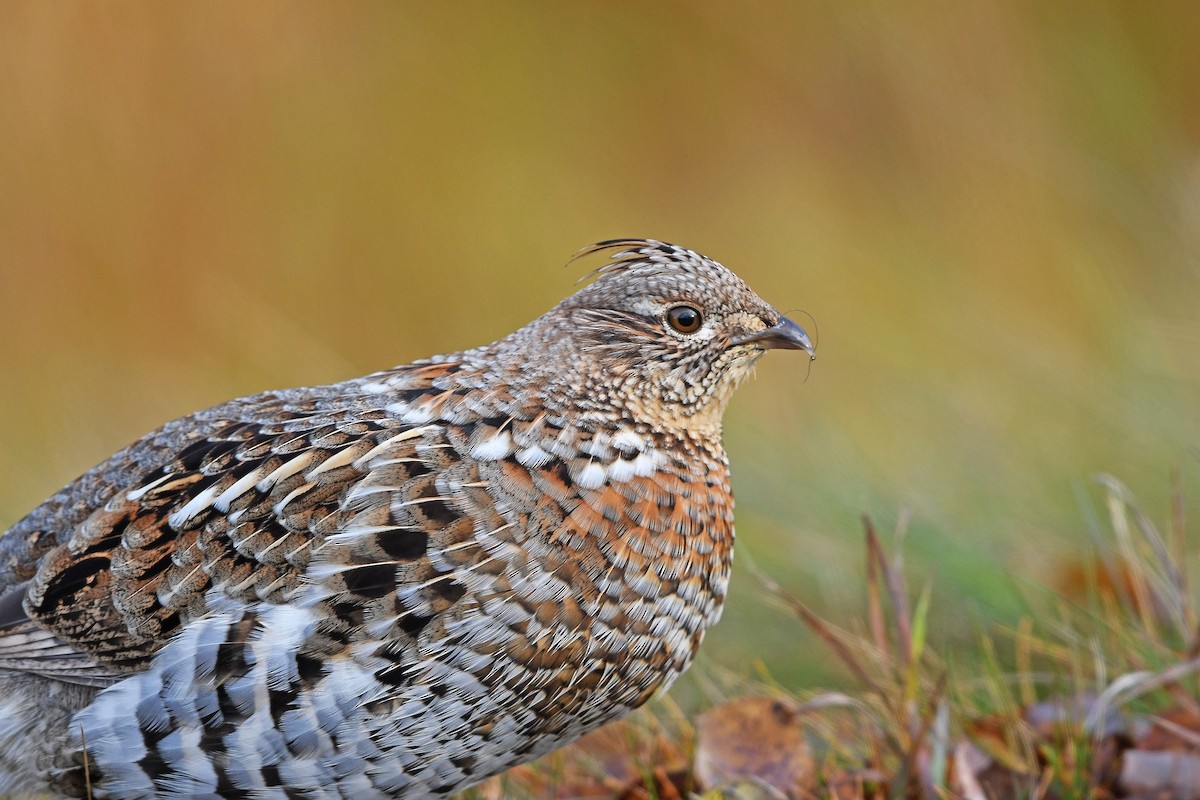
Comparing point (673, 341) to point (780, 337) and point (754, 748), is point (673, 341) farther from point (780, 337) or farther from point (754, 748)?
point (754, 748)

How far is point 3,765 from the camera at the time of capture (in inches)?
129

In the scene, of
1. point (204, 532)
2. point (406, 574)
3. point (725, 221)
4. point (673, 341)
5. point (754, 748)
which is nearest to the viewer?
point (406, 574)

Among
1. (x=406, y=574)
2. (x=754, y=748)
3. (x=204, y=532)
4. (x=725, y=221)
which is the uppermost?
(x=725, y=221)

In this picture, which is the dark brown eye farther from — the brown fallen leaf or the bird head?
the brown fallen leaf

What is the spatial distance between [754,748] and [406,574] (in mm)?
1147

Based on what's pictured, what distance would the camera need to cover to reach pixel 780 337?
3.45m

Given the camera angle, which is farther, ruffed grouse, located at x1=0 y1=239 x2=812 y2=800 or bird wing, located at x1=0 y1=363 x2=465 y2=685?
A: bird wing, located at x1=0 y1=363 x2=465 y2=685

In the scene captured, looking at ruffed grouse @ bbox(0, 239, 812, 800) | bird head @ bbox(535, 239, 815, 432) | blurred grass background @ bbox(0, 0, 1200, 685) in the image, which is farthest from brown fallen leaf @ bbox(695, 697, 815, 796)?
blurred grass background @ bbox(0, 0, 1200, 685)

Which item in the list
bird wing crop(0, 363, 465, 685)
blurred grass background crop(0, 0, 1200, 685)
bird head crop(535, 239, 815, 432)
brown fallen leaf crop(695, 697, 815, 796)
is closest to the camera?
bird wing crop(0, 363, 465, 685)

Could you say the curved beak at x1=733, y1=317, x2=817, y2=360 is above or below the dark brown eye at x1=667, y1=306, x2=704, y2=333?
below

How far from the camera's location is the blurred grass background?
219 inches

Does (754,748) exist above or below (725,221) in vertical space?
below

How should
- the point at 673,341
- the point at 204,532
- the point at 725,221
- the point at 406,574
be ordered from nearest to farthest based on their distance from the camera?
1. the point at 406,574
2. the point at 204,532
3. the point at 673,341
4. the point at 725,221

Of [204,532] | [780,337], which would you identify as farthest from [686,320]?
[204,532]
